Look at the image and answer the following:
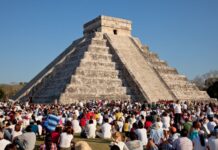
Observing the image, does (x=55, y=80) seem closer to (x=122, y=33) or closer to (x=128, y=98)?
(x=128, y=98)

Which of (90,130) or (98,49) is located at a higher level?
(98,49)

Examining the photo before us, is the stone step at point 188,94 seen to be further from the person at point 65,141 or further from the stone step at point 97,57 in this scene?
the person at point 65,141

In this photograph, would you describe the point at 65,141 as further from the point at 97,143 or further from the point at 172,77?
the point at 172,77

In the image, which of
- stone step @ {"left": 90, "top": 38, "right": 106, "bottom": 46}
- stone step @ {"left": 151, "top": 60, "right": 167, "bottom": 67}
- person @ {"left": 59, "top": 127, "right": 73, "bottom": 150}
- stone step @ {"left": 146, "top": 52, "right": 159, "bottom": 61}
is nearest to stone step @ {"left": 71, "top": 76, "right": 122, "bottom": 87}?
stone step @ {"left": 90, "top": 38, "right": 106, "bottom": 46}

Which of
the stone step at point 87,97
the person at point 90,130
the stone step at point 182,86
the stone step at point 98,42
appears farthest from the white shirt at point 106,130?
the stone step at point 98,42

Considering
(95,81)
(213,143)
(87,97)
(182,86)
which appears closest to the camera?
(213,143)

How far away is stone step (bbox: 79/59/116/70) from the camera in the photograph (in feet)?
113

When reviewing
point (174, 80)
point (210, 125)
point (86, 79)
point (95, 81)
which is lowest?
point (210, 125)

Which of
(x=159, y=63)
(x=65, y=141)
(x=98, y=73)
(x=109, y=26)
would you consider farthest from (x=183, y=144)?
(x=109, y=26)

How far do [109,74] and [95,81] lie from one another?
7.21 feet

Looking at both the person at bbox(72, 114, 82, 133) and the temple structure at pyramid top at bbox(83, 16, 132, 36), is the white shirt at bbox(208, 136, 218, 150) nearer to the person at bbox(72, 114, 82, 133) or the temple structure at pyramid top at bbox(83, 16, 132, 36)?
the person at bbox(72, 114, 82, 133)

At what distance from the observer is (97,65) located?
116 ft

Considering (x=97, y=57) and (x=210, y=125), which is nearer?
(x=210, y=125)

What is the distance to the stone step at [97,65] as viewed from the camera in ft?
113
